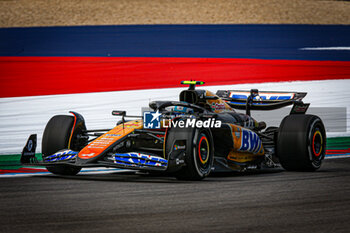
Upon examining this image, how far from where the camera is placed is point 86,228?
18.6 ft

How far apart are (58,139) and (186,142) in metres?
1.99

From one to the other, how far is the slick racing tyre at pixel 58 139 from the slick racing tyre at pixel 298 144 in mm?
2931

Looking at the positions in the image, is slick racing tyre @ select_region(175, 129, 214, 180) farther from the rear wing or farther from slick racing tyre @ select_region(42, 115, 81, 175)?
the rear wing

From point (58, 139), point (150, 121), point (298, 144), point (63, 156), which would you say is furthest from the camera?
point (298, 144)

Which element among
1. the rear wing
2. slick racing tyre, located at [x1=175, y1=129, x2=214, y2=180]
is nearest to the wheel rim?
slick racing tyre, located at [x1=175, y1=129, x2=214, y2=180]

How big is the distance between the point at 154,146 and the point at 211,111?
1.13 m

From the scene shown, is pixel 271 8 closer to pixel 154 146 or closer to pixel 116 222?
pixel 154 146

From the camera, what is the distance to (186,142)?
8086 millimetres

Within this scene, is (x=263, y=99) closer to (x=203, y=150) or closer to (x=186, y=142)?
(x=203, y=150)

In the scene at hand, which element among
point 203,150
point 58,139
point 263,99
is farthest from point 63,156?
point 263,99

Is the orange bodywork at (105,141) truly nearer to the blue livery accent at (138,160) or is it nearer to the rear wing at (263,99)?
the blue livery accent at (138,160)

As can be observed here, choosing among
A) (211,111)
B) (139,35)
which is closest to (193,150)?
(211,111)

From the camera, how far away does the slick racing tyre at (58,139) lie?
9.03 m

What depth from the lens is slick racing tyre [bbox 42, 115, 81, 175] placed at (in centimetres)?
903
